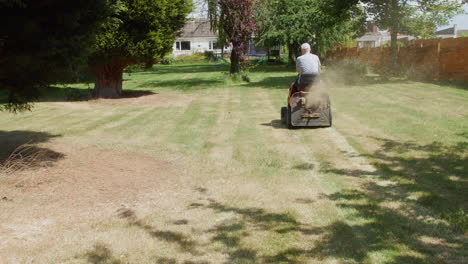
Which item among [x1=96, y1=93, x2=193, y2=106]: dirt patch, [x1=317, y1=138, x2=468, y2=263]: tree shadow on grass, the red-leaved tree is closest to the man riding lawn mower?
[x1=317, y1=138, x2=468, y2=263]: tree shadow on grass

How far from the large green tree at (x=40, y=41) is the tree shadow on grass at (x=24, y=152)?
35.1 inches

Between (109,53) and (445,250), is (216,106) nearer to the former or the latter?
(109,53)

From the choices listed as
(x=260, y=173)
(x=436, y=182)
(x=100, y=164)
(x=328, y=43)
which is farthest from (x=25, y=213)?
(x=328, y=43)

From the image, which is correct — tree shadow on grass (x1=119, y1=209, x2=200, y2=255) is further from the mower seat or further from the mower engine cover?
the mower seat

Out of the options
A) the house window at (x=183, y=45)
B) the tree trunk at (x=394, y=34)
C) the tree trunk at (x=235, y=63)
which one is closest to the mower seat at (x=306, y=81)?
the tree trunk at (x=394, y=34)

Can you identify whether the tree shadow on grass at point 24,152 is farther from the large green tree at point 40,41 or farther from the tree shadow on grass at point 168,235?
the tree shadow on grass at point 168,235

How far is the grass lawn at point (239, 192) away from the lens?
4.16 meters

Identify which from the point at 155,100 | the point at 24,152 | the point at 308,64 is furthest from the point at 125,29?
the point at 24,152

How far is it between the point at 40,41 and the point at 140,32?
31.0ft

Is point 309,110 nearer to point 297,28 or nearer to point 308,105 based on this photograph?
point 308,105

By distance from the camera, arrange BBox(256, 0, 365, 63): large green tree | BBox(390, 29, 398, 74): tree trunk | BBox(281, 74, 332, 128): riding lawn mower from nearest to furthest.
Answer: BBox(281, 74, 332, 128): riding lawn mower, BBox(390, 29, 398, 74): tree trunk, BBox(256, 0, 365, 63): large green tree

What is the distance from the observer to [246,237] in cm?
440

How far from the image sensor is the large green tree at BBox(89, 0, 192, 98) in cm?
1463

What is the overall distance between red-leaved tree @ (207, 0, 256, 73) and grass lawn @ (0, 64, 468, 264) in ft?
41.3
